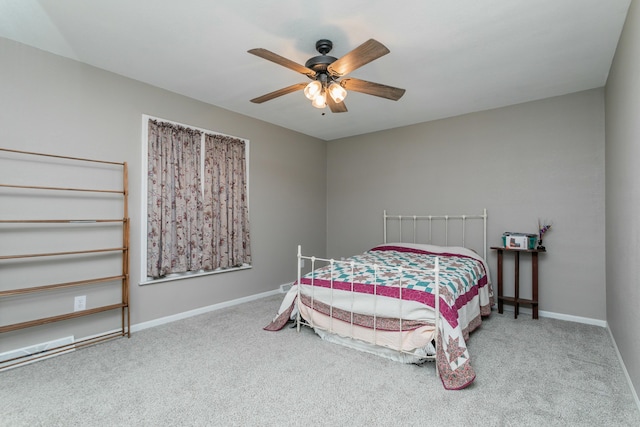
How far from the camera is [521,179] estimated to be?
3748mm

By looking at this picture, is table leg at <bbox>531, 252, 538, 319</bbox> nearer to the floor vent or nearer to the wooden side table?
the wooden side table

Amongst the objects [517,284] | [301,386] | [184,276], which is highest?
[184,276]

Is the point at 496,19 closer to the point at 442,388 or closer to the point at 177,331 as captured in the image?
the point at 442,388

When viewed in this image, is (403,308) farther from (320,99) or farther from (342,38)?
(342,38)

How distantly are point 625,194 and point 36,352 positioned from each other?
4.72 meters

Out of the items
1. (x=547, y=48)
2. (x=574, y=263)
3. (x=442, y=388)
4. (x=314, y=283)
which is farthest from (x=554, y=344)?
(x=547, y=48)

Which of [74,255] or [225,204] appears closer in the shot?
[74,255]

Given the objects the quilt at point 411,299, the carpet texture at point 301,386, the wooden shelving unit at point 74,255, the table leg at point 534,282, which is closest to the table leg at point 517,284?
the table leg at point 534,282

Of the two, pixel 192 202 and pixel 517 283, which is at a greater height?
pixel 192 202

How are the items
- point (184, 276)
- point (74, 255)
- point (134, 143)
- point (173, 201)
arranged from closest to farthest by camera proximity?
point (74, 255) < point (134, 143) < point (173, 201) < point (184, 276)

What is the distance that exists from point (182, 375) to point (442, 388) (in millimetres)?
1835

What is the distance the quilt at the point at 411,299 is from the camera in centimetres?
220

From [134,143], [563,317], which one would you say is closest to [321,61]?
[134,143]

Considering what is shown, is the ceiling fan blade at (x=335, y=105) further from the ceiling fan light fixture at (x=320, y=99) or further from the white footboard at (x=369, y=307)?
the white footboard at (x=369, y=307)
